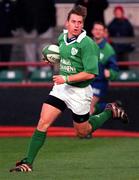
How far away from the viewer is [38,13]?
1748 cm

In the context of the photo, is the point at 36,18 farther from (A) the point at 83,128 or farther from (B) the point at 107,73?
(A) the point at 83,128

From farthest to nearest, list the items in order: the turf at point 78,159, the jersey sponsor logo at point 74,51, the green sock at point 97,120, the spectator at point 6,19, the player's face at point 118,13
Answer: the spectator at point 6,19, the player's face at point 118,13, the green sock at point 97,120, the jersey sponsor logo at point 74,51, the turf at point 78,159

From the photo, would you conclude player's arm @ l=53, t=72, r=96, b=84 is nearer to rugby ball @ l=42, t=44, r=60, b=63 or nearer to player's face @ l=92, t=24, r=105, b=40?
rugby ball @ l=42, t=44, r=60, b=63

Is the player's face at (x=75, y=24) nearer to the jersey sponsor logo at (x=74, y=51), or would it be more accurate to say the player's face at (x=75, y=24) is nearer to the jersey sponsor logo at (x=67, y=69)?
the jersey sponsor logo at (x=74, y=51)

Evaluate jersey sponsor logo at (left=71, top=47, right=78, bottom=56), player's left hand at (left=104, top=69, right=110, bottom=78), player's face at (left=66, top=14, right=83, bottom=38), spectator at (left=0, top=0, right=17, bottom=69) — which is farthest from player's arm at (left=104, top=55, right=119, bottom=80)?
player's face at (left=66, top=14, right=83, bottom=38)

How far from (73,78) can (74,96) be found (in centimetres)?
47

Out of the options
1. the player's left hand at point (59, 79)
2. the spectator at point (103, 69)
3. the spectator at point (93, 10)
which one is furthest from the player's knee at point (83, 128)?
the spectator at point (93, 10)

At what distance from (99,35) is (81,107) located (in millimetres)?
4208

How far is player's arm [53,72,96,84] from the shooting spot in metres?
9.92

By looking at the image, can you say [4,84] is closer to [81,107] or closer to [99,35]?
[99,35]

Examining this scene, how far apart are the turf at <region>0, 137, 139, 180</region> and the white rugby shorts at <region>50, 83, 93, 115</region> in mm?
716

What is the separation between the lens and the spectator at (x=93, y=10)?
1711 centimetres

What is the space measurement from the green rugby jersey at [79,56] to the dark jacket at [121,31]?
6509 mm

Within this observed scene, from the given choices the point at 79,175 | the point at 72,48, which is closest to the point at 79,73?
→ the point at 72,48
